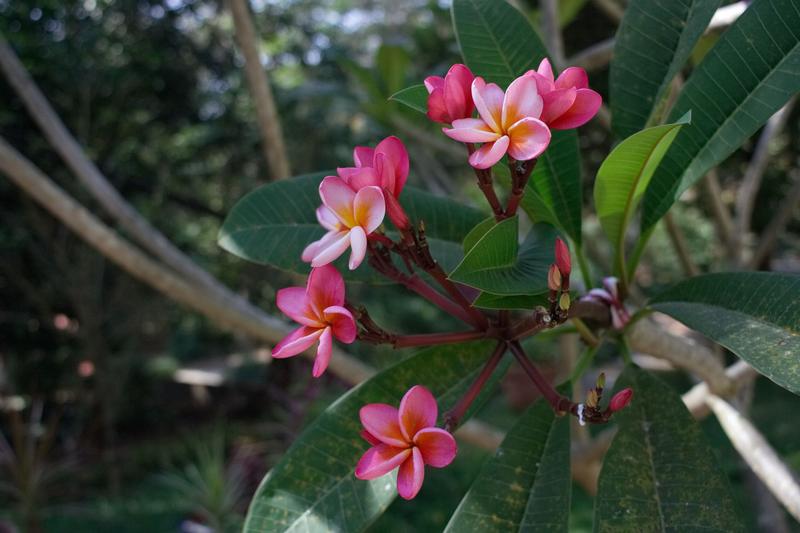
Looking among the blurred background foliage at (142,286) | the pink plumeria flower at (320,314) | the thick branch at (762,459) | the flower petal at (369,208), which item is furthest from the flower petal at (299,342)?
the blurred background foliage at (142,286)

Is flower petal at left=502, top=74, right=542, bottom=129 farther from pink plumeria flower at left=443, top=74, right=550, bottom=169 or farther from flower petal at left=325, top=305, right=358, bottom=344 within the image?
flower petal at left=325, top=305, right=358, bottom=344

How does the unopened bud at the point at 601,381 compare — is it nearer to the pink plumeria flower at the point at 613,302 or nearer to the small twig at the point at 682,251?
the pink plumeria flower at the point at 613,302

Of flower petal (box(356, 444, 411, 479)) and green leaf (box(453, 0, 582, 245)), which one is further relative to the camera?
green leaf (box(453, 0, 582, 245))

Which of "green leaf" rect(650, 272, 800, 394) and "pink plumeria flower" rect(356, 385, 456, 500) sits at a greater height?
"green leaf" rect(650, 272, 800, 394)

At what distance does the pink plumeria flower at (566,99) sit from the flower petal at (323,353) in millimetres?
252

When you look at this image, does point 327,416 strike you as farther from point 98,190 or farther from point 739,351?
point 98,190

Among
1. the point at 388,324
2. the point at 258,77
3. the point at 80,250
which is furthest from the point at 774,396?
the point at 80,250


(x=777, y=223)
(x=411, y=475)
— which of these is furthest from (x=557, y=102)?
(x=777, y=223)

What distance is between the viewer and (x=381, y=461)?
517 millimetres

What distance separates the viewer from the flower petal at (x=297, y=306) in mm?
584

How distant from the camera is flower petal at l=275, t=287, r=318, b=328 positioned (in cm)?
58

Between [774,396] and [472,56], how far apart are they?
5.23 m

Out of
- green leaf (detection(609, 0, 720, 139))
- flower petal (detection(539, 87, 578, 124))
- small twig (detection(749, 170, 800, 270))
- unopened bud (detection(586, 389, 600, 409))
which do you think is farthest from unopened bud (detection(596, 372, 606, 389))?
small twig (detection(749, 170, 800, 270))

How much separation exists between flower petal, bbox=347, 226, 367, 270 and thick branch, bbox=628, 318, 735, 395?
419 mm
